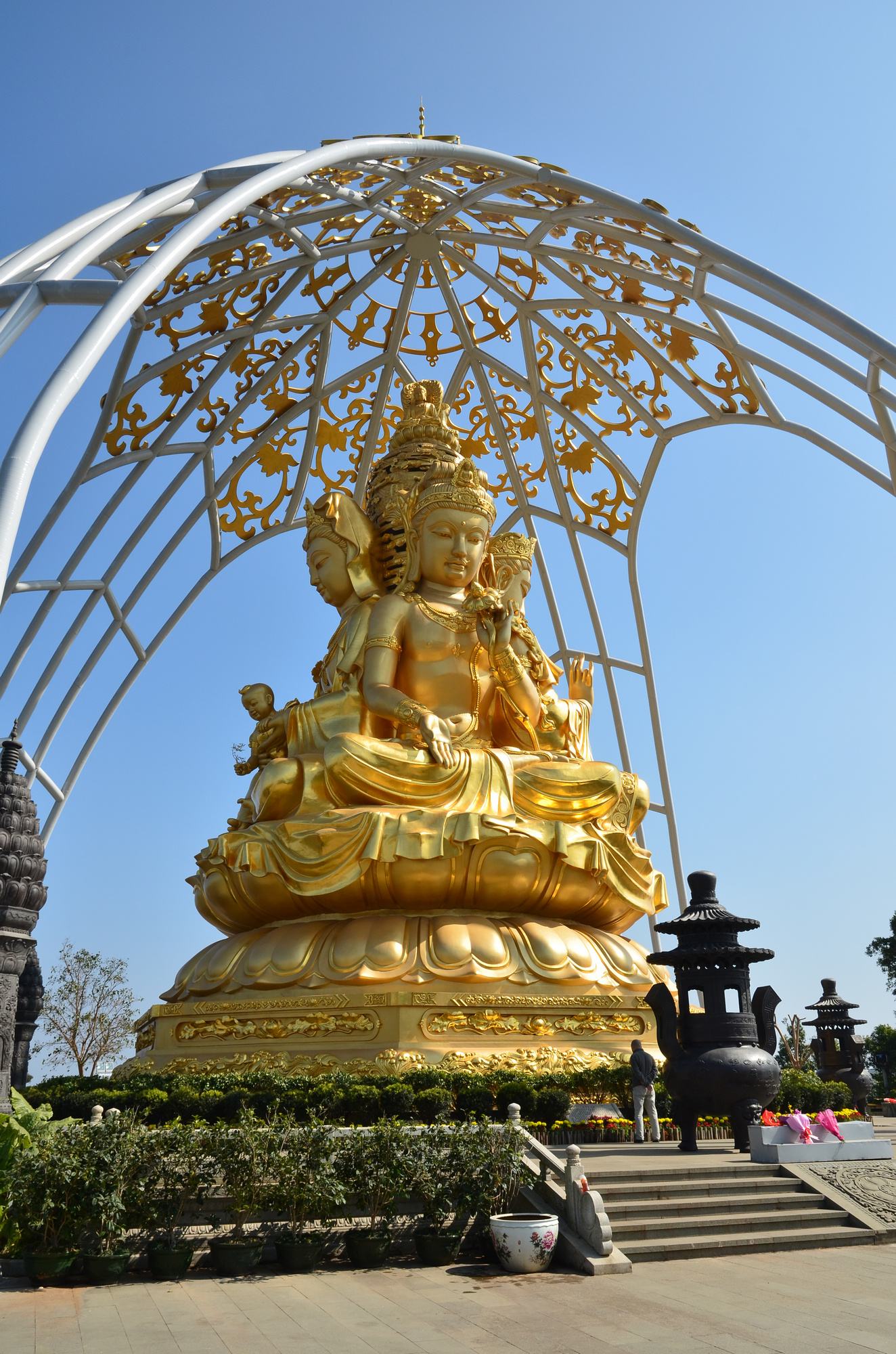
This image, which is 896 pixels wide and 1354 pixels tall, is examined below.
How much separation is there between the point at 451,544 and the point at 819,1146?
31.1ft

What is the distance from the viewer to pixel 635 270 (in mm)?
16328

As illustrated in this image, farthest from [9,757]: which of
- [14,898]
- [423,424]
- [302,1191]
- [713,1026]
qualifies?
[423,424]

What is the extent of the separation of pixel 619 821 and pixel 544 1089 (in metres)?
4.78

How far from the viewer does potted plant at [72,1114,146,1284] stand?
23.0 feet

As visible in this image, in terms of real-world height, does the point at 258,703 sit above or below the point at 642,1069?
above

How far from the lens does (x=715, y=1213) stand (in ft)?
27.3

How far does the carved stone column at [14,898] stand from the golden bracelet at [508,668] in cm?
855

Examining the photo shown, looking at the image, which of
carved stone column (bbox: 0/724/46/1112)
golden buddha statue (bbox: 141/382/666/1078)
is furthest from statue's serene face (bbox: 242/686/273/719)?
carved stone column (bbox: 0/724/46/1112)

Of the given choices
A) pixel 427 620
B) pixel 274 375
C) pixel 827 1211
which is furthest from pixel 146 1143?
pixel 274 375

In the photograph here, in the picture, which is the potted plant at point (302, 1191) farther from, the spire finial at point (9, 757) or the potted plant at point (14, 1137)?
the spire finial at point (9, 757)

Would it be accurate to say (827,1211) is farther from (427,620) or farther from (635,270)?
(635,270)

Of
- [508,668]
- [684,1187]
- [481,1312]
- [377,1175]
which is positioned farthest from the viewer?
[508,668]

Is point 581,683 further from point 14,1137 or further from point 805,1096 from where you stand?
point 14,1137

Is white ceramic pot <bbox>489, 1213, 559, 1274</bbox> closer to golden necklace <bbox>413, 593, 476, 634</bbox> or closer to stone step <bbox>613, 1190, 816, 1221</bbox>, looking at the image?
stone step <bbox>613, 1190, 816, 1221</bbox>
